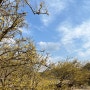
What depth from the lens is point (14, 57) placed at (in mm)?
14836

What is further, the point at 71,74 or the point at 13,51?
the point at 71,74

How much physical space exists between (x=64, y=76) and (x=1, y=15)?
3103 cm

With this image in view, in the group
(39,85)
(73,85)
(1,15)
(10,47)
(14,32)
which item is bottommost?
(73,85)

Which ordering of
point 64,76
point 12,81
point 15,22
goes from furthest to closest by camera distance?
point 64,76
point 12,81
point 15,22

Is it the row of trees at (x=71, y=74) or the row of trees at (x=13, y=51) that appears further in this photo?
the row of trees at (x=71, y=74)

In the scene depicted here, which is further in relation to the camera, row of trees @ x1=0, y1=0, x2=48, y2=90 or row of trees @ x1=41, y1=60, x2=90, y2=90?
row of trees @ x1=41, y1=60, x2=90, y2=90

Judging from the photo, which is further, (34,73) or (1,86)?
(34,73)

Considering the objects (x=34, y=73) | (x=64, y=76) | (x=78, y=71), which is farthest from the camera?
(x=78, y=71)

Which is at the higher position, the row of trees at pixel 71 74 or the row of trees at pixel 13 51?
the row of trees at pixel 13 51

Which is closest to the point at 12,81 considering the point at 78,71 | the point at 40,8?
the point at 40,8

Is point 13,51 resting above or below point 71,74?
above

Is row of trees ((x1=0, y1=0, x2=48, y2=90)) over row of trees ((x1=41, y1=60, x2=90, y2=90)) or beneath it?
over

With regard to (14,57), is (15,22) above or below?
above

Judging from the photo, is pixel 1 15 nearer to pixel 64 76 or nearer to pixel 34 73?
pixel 34 73
